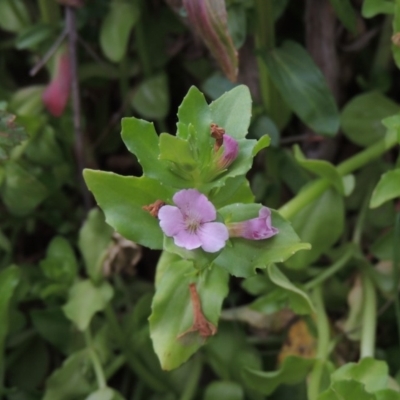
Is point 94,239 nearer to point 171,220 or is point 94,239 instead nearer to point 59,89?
point 59,89

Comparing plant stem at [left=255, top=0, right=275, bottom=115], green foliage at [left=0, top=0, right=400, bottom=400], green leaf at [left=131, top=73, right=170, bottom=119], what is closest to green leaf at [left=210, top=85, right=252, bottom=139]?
green foliage at [left=0, top=0, right=400, bottom=400]

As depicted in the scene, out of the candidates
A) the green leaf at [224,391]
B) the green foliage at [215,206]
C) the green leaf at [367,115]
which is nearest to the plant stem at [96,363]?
the green foliage at [215,206]

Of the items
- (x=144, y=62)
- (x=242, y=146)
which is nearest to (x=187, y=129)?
(x=242, y=146)

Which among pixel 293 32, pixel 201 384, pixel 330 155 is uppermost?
pixel 293 32

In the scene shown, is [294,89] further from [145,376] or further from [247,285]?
[145,376]

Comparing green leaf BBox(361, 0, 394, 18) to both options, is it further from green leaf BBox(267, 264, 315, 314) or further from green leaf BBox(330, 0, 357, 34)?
green leaf BBox(267, 264, 315, 314)

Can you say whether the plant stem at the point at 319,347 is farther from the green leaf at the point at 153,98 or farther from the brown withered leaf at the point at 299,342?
the green leaf at the point at 153,98

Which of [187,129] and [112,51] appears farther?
[112,51]
